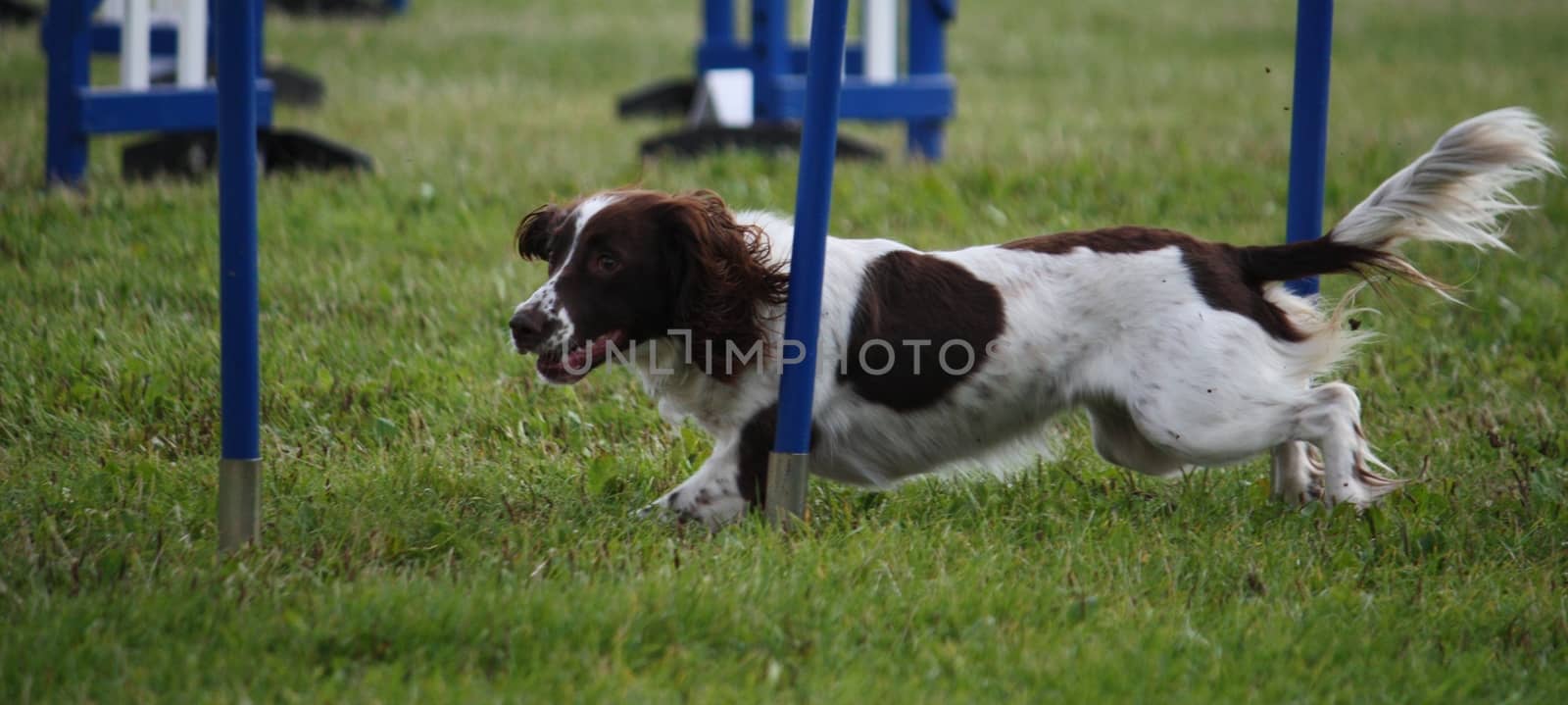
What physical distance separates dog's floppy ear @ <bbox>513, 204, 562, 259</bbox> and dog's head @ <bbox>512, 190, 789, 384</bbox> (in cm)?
9

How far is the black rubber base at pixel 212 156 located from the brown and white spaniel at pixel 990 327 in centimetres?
436

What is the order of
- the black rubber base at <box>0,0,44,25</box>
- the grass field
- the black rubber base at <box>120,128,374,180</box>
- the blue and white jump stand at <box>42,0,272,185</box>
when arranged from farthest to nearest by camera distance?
the black rubber base at <box>0,0,44,25</box>, the black rubber base at <box>120,128,374,180</box>, the blue and white jump stand at <box>42,0,272,185</box>, the grass field

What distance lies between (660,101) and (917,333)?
24.9ft

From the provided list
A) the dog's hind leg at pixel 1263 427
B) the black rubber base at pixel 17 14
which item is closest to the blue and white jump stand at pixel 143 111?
the dog's hind leg at pixel 1263 427

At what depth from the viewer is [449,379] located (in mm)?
4746

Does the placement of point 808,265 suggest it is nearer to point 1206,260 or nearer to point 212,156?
point 1206,260

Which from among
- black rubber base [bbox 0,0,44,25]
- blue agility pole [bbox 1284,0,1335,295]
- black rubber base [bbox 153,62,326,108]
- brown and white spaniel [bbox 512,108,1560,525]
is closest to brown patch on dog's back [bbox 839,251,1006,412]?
brown and white spaniel [bbox 512,108,1560,525]

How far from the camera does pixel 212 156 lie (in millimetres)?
7957

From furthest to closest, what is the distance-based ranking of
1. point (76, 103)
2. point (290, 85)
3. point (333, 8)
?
point (333, 8) < point (290, 85) < point (76, 103)

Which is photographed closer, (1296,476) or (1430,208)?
(1430,208)

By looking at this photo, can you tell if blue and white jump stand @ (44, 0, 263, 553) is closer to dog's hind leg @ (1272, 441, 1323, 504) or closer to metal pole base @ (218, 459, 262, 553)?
metal pole base @ (218, 459, 262, 553)

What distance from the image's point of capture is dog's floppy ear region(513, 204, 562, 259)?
3768 millimetres

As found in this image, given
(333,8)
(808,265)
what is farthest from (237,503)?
(333,8)

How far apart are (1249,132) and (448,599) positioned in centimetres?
785
